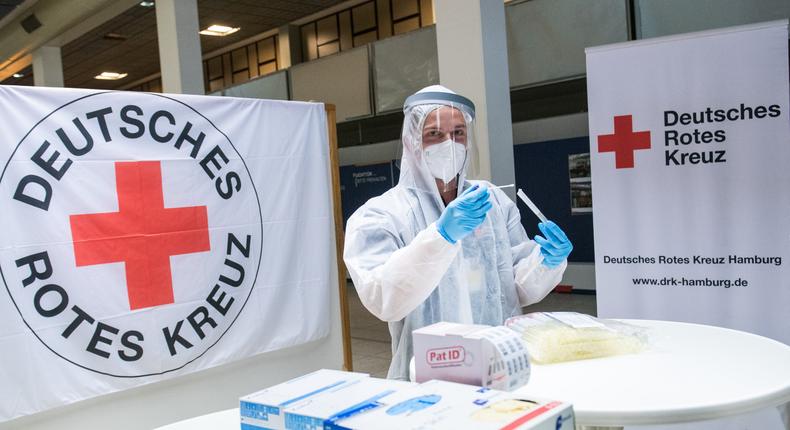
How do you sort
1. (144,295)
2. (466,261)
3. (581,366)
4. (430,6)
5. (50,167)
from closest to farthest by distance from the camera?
(581,366) < (466,261) < (50,167) < (144,295) < (430,6)

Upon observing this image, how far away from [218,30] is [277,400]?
8.23 metres

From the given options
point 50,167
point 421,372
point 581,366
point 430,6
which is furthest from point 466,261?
point 430,6

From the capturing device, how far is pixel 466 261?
1.71 m

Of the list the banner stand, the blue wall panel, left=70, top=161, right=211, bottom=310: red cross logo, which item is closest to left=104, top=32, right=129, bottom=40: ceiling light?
the blue wall panel

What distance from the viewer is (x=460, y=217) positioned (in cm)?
144

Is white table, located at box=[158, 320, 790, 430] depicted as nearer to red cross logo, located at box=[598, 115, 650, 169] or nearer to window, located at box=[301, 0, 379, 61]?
red cross logo, located at box=[598, 115, 650, 169]

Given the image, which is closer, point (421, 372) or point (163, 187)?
point (421, 372)

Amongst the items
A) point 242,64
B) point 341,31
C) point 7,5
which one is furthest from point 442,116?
point 242,64

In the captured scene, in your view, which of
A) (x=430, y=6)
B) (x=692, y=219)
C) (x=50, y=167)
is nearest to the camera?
(x=50, y=167)

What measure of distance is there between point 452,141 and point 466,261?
35 cm

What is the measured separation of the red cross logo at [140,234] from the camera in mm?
2242

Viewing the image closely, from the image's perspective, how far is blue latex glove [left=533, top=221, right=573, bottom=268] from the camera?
1655 millimetres

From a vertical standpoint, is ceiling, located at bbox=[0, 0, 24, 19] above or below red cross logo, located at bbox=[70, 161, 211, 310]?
above

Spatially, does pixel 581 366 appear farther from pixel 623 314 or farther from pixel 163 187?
pixel 163 187
